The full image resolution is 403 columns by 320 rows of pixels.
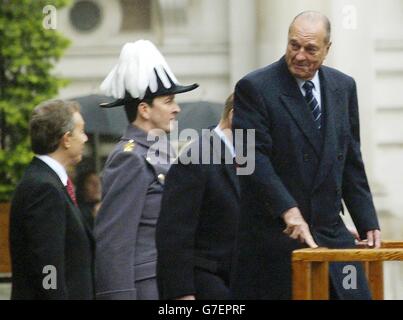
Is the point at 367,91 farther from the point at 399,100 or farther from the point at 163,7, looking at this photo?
the point at 163,7

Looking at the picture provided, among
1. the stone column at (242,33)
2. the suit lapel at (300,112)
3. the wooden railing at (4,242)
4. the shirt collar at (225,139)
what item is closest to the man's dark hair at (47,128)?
the shirt collar at (225,139)

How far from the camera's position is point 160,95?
6438mm

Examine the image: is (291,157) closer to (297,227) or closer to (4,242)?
(297,227)

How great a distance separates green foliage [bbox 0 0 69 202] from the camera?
40.4ft

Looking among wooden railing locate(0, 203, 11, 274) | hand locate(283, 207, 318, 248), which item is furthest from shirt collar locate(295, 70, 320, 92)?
wooden railing locate(0, 203, 11, 274)

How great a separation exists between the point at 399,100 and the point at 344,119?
8520 millimetres

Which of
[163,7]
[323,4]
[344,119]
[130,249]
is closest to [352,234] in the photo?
[344,119]

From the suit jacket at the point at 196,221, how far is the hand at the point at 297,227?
1.23ft

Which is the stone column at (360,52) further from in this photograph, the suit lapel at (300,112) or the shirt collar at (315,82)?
the suit lapel at (300,112)

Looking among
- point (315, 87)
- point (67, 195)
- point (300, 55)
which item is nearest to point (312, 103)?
point (315, 87)

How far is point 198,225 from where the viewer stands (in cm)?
587

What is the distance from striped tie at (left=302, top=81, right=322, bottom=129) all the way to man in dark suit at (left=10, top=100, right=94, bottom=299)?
3.34ft

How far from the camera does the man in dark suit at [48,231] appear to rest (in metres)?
6.11

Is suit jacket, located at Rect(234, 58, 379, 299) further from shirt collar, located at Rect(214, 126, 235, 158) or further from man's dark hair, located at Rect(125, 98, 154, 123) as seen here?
man's dark hair, located at Rect(125, 98, 154, 123)
